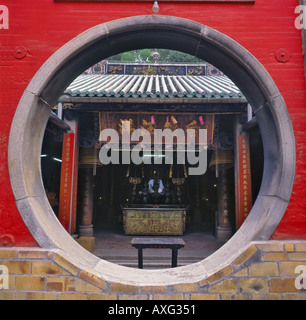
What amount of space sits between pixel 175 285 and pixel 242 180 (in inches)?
198

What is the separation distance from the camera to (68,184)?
674 centimetres

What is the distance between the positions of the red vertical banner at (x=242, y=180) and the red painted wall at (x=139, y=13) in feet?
14.4

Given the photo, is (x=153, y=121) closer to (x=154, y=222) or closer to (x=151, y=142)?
(x=151, y=142)

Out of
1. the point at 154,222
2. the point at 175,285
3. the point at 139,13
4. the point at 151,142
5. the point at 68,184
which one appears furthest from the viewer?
the point at 154,222

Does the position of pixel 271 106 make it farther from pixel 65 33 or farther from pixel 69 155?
pixel 69 155

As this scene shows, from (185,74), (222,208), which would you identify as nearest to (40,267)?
(222,208)

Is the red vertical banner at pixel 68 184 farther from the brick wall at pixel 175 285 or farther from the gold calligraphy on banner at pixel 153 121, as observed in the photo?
the brick wall at pixel 175 285

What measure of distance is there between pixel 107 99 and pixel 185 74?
614 cm

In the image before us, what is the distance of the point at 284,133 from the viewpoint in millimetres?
2600

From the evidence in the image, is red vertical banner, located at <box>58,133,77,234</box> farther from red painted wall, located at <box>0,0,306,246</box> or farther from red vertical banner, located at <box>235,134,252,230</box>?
red vertical banner, located at <box>235,134,252,230</box>

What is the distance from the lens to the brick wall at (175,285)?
2.42 metres

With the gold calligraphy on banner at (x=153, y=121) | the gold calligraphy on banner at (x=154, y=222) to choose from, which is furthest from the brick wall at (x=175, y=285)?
the gold calligraphy on banner at (x=154, y=222)

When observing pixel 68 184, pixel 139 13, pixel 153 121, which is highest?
pixel 139 13

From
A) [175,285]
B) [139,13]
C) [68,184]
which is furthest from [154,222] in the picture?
[139,13]
